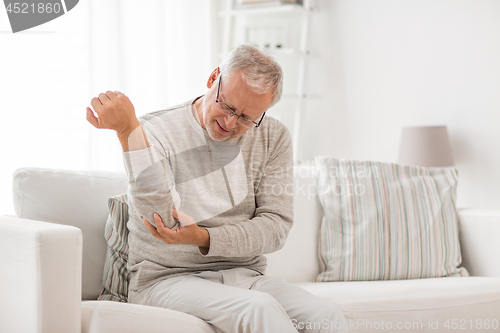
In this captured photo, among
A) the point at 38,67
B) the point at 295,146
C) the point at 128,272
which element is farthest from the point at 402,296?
the point at 38,67

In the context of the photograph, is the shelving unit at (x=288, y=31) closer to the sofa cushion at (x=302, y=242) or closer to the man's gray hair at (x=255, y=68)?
the sofa cushion at (x=302, y=242)

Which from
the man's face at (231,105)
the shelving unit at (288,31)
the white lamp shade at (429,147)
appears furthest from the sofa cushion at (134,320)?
the shelving unit at (288,31)

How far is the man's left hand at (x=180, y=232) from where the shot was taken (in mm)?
1157

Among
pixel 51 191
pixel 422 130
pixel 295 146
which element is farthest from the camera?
pixel 295 146

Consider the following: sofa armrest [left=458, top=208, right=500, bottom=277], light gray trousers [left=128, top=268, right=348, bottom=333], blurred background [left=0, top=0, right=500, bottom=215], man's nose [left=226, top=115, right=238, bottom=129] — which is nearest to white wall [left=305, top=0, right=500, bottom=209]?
blurred background [left=0, top=0, right=500, bottom=215]

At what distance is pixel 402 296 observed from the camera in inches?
64.5

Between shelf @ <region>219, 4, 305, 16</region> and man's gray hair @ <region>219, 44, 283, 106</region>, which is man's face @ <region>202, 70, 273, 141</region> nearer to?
man's gray hair @ <region>219, 44, 283, 106</region>

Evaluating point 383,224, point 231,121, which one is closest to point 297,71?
point 383,224

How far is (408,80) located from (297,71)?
2.53 feet

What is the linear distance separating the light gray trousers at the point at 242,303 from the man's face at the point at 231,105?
→ 40 cm

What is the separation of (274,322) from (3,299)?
0.69 metres

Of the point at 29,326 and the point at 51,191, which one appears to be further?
the point at 51,191

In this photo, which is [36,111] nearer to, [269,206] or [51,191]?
[51,191]

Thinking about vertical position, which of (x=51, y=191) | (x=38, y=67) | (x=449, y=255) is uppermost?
(x=38, y=67)
